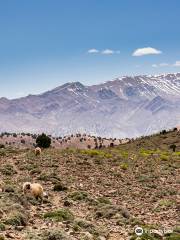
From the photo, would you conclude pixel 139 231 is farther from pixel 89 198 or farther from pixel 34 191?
pixel 89 198

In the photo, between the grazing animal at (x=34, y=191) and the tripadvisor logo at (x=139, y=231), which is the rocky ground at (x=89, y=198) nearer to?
the tripadvisor logo at (x=139, y=231)

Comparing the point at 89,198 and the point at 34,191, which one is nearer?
the point at 34,191

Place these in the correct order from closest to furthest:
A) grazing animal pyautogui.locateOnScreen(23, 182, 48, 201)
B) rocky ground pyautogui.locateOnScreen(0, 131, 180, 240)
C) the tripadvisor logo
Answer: the tripadvisor logo, rocky ground pyautogui.locateOnScreen(0, 131, 180, 240), grazing animal pyautogui.locateOnScreen(23, 182, 48, 201)

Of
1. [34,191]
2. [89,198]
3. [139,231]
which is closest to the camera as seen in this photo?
[139,231]

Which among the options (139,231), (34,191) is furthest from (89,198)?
(139,231)

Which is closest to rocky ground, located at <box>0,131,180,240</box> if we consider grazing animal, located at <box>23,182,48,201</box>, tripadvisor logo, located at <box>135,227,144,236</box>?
tripadvisor logo, located at <box>135,227,144,236</box>

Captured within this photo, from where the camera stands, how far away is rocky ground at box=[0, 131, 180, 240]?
57.8ft

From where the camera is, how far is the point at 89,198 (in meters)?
26.6

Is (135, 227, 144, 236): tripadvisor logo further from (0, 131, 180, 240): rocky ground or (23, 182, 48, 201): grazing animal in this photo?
(23, 182, 48, 201): grazing animal

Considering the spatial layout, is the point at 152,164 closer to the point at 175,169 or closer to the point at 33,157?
the point at 175,169

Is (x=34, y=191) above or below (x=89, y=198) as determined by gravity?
above

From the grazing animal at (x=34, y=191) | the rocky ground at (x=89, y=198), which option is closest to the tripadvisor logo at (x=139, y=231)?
the rocky ground at (x=89, y=198)

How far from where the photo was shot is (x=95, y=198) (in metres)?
27.4

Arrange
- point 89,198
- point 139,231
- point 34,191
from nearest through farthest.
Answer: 1. point 139,231
2. point 34,191
3. point 89,198
